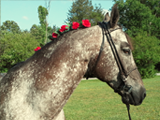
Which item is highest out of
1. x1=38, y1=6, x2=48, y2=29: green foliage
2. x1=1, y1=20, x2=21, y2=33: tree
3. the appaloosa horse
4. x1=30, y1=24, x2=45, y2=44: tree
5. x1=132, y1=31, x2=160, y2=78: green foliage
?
x1=1, y1=20, x2=21, y2=33: tree

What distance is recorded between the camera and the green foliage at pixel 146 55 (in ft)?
91.1

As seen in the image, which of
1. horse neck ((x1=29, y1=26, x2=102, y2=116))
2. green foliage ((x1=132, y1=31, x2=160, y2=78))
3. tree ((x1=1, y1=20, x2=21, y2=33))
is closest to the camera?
horse neck ((x1=29, y1=26, x2=102, y2=116))

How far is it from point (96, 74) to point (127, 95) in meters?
0.45

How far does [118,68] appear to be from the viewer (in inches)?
86.6

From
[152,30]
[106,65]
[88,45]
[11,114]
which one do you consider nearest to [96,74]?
[106,65]

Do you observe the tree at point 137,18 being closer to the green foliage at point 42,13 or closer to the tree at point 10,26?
the green foliage at point 42,13

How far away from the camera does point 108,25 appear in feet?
7.51

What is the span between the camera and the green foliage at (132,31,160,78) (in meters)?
27.8

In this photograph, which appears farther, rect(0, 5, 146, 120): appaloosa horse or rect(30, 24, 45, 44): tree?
rect(30, 24, 45, 44): tree

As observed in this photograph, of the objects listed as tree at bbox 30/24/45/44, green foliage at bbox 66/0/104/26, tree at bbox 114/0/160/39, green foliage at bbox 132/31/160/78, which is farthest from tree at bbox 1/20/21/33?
green foliage at bbox 132/31/160/78

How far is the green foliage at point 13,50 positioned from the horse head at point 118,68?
26.3m

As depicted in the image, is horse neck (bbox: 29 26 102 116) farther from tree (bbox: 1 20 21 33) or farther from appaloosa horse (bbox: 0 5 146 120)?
tree (bbox: 1 20 21 33)

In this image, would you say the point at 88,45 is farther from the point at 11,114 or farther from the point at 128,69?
the point at 11,114

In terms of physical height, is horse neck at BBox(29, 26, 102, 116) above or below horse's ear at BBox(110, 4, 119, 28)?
below
